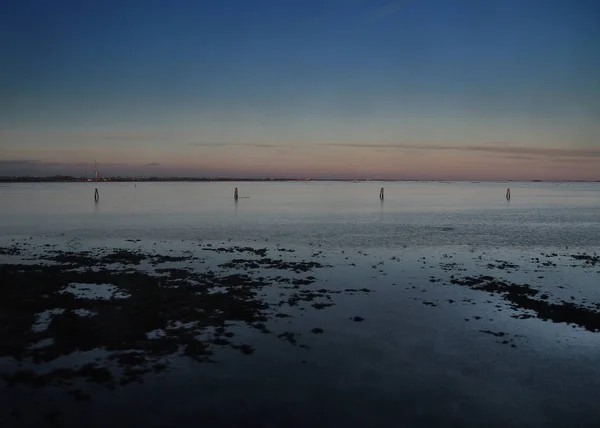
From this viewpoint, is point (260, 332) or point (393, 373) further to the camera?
point (260, 332)

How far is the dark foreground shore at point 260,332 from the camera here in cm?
960

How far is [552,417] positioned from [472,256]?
811 inches

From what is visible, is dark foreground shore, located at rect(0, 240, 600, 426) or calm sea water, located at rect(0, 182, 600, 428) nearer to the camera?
calm sea water, located at rect(0, 182, 600, 428)

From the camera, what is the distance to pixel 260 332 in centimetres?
1403

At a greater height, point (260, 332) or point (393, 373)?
point (260, 332)

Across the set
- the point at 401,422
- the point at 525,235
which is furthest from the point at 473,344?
the point at 525,235

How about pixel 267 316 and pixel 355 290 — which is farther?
pixel 355 290

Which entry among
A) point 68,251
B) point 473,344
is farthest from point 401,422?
point 68,251

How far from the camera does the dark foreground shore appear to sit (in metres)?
9.60

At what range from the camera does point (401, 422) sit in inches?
357

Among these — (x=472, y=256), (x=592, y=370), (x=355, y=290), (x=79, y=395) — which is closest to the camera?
(x=79, y=395)

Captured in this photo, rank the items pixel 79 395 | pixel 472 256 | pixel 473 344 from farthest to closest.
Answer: pixel 472 256 < pixel 473 344 < pixel 79 395

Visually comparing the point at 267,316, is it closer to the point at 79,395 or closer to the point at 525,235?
the point at 79,395

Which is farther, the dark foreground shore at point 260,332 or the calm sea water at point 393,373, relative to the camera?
the dark foreground shore at point 260,332
